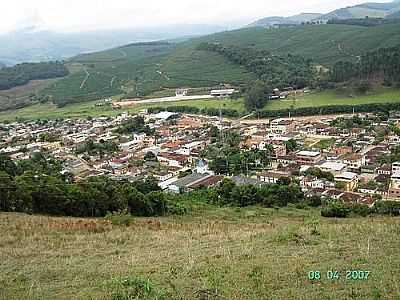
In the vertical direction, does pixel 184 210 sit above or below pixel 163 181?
above

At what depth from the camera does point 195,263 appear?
6.27 meters

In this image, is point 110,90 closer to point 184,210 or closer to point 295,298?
point 184,210

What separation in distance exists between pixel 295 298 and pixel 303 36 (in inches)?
3179

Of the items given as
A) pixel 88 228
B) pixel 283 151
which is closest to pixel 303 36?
pixel 283 151

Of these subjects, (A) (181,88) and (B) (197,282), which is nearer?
(B) (197,282)

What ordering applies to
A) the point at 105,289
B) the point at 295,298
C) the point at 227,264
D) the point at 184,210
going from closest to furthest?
the point at 295,298
the point at 105,289
the point at 227,264
the point at 184,210

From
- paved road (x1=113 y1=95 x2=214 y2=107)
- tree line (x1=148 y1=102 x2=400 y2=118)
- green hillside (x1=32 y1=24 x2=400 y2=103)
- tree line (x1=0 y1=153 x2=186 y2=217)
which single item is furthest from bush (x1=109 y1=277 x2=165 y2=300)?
green hillside (x1=32 y1=24 x2=400 y2=103)

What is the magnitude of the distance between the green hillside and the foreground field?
52315 millimetres

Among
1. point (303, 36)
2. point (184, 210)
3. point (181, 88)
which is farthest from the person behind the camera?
point (303, 36)

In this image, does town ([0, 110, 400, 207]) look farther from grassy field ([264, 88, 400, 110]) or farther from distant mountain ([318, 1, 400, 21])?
distant mountain ([318, 1, 400, 21])

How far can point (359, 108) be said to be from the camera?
42500 mm

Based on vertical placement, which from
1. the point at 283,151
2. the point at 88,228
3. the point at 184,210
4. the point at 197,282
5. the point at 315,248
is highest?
the point at 197,282
